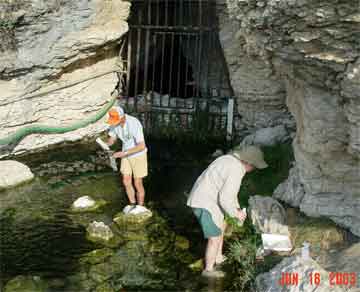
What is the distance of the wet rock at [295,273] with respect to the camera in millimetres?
5367

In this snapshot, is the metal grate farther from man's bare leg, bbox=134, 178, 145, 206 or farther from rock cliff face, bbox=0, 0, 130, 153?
man's bare leg, bbox=134, 178, 145, 206

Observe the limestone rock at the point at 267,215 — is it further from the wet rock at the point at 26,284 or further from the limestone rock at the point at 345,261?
the wet rock at the point at 26,284

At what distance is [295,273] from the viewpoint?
5.69 meters

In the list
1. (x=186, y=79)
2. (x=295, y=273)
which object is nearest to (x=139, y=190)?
(x=295, y=273)

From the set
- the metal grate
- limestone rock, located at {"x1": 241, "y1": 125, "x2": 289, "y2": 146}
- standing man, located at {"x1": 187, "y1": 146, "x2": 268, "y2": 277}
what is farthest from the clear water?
the metal grate

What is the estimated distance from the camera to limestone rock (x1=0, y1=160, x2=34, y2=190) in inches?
344

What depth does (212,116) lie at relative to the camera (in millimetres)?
10953

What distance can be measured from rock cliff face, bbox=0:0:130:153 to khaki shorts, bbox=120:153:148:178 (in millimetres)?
2882

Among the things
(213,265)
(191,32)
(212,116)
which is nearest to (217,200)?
(213,265)

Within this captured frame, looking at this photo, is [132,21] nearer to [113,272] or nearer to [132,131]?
[132,131]

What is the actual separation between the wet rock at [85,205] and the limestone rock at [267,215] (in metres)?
2.20

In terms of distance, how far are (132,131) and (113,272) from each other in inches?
77.9

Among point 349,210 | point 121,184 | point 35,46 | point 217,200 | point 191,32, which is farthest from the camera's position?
point 191,32

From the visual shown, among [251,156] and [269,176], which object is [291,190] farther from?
[251,156]
